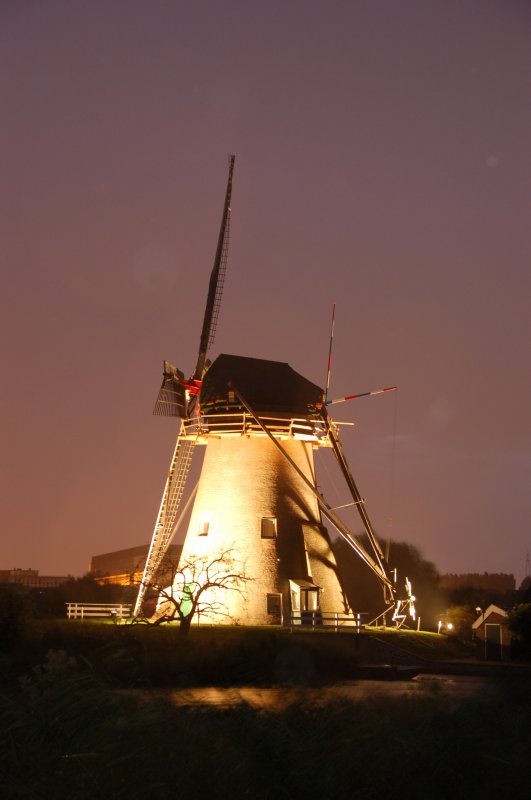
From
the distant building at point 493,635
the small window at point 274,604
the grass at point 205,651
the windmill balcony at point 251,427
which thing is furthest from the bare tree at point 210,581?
the distant building at point 493,635

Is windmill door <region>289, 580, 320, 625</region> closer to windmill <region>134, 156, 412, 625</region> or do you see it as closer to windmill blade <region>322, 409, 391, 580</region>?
windmill <region>134, 156, 412, 625</region>

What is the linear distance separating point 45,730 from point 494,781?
5.48m

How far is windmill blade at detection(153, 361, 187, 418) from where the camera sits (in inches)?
1901

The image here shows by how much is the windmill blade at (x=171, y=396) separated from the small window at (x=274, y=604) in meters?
10.7

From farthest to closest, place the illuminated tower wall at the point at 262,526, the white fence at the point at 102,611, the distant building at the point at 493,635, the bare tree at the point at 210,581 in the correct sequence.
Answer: the white fence at the point at 102,611 → the distant building at the point at 493,635 → the illuminated tower wall at the point at 262,526 → the bare tree at the point at 210,581

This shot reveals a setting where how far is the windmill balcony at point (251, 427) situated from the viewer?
1762 inches

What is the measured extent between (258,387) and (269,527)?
6750 millimetres

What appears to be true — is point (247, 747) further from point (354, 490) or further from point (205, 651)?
point (354, 490)

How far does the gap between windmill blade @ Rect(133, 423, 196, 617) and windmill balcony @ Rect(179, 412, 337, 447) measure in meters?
1.28

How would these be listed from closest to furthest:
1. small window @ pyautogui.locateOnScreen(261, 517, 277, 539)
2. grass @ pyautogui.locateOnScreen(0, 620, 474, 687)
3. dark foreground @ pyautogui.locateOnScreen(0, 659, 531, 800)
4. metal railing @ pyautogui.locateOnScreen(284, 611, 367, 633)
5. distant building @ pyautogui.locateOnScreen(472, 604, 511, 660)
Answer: dark foreground @ pyautogui.locateOnScreen(0, 659, 531, 800), grass @ pyautogui.locateOnScreen(0, 620, 474, 687), metal railing @ pyautogui.locateOnScreen(284, 611, 367, 633), distant building @ pyautogui.locateOnScreen(472, 604, 511, 660), small window @ pyautogui.locateOnScreen(261, 517, 277, 539)

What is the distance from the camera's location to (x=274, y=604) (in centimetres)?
4250

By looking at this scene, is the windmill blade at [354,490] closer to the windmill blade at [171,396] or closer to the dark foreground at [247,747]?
the windmill blade at [171,396]

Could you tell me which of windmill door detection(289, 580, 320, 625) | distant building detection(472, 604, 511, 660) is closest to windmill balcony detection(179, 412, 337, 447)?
windmill door detection(289, 580, 320, 625)

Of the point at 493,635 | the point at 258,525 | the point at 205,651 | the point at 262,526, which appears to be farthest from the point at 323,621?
the point at 205,651
